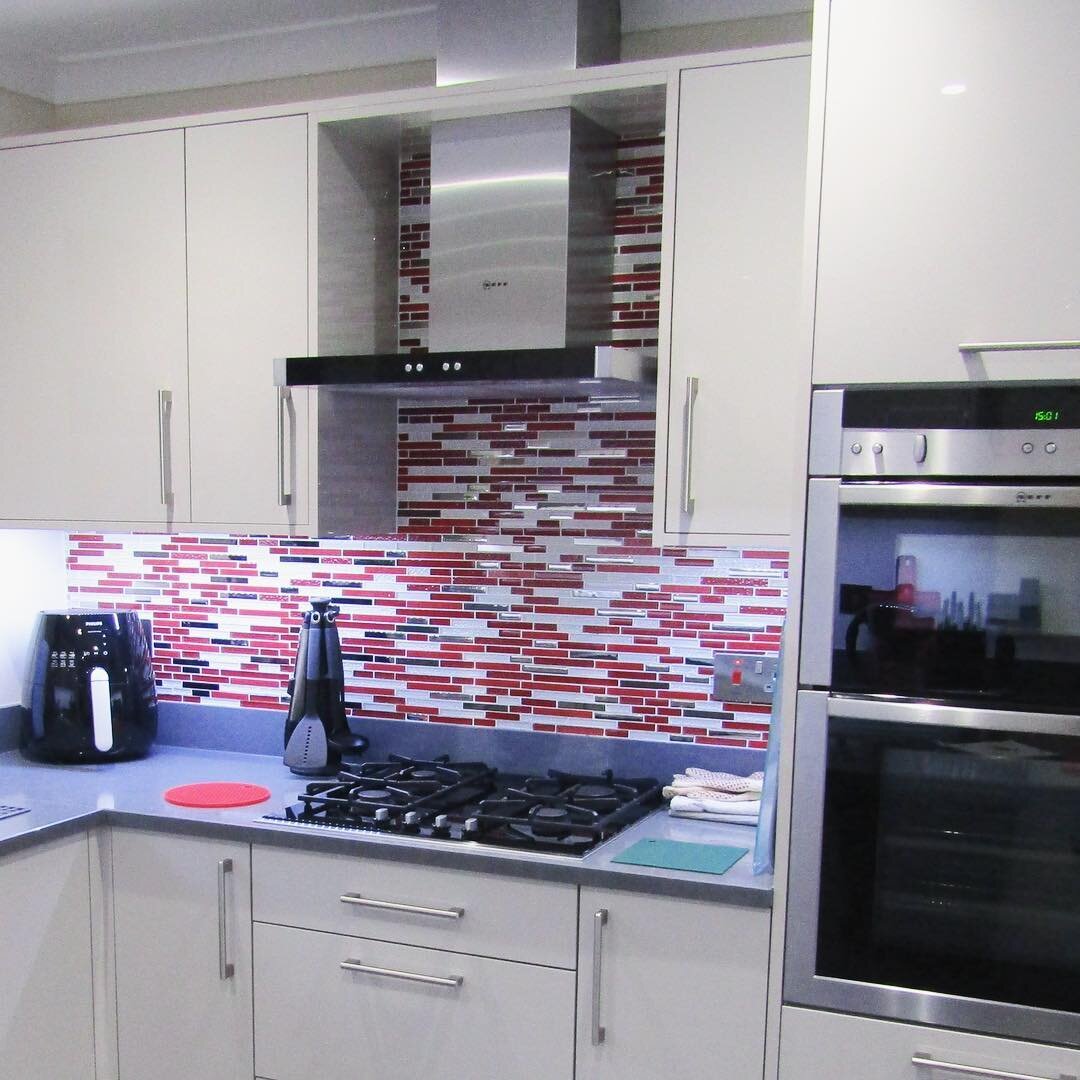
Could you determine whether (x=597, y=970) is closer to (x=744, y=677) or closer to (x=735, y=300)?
(x=744, y=677)

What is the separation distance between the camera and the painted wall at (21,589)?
290 cm

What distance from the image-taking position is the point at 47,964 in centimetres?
225

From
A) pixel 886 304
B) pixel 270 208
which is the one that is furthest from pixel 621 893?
pixel 270 208

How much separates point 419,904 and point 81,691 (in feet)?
3.53

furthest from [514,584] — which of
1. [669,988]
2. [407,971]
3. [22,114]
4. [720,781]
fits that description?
[22,114]

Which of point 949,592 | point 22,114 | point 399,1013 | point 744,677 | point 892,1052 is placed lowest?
point 399,1013

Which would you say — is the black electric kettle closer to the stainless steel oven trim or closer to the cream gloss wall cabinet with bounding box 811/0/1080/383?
the stainless steel oven trim

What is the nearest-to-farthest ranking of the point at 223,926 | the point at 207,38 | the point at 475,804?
the point at 223,926 → the point at 475,804 → the point at 207,38

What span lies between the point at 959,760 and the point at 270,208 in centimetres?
172

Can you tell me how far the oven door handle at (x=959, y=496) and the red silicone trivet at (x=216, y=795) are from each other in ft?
4.40

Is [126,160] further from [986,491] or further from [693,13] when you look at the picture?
[986,491]

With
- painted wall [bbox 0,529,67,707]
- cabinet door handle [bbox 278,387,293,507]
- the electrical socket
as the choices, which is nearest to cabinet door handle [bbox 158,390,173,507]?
cabinet door handle [bbox 278,387,293,507]

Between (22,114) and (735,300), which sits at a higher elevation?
(22,114)

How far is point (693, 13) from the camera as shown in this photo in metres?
2.42
